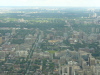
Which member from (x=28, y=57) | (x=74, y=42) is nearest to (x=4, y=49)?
(x=28, y=57)

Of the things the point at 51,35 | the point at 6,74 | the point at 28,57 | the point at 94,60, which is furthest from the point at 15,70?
the point at 51,35

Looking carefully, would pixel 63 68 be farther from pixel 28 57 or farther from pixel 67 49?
pixel 67 49

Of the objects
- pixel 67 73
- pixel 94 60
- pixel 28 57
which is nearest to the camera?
pixel 67 73

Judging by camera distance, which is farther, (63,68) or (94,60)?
(94,60)

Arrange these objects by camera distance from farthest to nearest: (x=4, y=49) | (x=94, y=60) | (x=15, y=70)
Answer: (x=4, y=49)
(x=94, y=60)
(x=15, y=70)

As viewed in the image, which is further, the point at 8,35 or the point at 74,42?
the point at 8,35

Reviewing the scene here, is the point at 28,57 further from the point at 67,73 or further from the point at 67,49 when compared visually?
the point at 67,73

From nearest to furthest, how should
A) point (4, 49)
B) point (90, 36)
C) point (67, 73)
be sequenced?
point (67, 73)
point (4, 49)
point (90, 36)

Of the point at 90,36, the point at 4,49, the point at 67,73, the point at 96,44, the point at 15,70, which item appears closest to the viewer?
the point at 67,73
